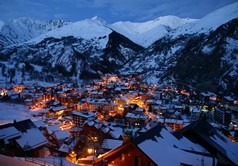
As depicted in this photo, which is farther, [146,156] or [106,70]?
[106,70]

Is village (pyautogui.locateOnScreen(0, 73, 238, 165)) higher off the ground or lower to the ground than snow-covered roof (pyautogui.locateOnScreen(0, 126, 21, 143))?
lower

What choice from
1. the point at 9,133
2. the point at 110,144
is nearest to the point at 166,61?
the point at 110,144

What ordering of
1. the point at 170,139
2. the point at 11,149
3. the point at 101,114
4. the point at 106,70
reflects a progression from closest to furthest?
the point at 170,139 < the point at 11,149 < the point at 101,114 < the point at 106,70

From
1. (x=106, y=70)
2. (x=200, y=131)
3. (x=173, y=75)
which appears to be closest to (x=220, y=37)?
(x=173, y=75)

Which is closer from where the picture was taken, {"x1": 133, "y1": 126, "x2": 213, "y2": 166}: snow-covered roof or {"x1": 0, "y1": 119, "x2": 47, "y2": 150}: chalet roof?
{"x1": 133, "y1": 126, "x2": 213, "y2": 166}: snow-covered roof

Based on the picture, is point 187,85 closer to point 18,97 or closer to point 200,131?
point 18,97

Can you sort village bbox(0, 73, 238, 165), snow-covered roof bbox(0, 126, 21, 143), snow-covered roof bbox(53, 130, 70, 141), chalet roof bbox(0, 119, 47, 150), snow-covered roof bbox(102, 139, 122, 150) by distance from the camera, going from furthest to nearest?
snow-covered roof bbox(53, 130, 70, 141) → chalet roof bbox(0, 119, 47, 150) → snow-covered roof bbox(0, 126, 21, 143) → village bbox(0, 73, 238, 165) → snow-covered roof bbox(102, 139, 122, 150)

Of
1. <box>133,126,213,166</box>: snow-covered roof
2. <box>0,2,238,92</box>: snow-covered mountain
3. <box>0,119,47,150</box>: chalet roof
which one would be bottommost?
<box>0,119,47,150</box>: chalet roof

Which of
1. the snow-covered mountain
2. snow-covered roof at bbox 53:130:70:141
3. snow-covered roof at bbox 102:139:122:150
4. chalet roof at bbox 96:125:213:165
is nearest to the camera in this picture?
chalet roof at bbox 96:125:213:165

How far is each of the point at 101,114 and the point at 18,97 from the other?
35.5 metres

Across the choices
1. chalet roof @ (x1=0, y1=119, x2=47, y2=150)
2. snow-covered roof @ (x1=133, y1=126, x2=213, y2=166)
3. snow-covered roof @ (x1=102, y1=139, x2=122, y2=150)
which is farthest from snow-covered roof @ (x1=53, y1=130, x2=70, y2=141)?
snow-covered roof @ (x1=133, y1=126, x2=213, y2=166)

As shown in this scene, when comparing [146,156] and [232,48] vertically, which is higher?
[232,48]

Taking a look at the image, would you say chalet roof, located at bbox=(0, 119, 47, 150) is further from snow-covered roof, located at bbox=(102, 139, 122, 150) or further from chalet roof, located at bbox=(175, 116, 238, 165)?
chalet roof, located at bbox=(175, 116, 238, 165)

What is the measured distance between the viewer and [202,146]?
49.8 feet
